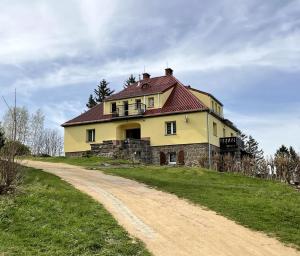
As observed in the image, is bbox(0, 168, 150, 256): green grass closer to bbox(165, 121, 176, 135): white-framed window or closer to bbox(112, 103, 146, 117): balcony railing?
bbox(165, 121, 176, 135): white-framed window

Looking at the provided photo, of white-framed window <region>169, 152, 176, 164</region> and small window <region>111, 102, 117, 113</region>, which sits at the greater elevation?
small window <region>111, 102, 117, 113</region>

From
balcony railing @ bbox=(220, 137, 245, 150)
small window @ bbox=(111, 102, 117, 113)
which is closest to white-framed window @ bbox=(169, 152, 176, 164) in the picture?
balcony railing @ bbox=(220, 137, 245, 150)

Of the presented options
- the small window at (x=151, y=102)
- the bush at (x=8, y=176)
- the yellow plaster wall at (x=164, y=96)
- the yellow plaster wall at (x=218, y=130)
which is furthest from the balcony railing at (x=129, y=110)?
the bush at (x=8, y=176)

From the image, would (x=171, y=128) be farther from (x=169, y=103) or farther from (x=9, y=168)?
(x=9, y=168)

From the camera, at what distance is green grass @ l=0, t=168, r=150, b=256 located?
933cm

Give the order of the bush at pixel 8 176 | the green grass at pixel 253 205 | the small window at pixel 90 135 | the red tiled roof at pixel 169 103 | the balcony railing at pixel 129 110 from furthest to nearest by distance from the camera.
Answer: the small window at pixel 90 135 → the balcony railing at pixel 129 110 → the red tiled roof at pixel 169 103 → the bush at pixel 8 176 → the green grass at pixel 253 205

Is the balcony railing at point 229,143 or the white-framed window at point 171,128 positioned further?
the balcony railing at point 229,143

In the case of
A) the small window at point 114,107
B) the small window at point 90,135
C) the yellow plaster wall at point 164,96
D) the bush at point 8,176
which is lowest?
the bush at point 8,176

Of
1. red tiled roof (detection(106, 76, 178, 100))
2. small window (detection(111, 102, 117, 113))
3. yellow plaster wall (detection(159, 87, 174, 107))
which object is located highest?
red tiled roof (detection(106, 76, 178, 100))

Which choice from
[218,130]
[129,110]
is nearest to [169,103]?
[129,110]

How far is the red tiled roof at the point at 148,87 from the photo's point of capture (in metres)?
44.1

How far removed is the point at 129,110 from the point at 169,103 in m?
3.86

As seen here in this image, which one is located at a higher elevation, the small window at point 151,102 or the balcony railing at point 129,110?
the small window at point 151,102

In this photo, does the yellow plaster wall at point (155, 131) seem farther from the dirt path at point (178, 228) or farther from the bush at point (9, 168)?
the bush at point (9, 168)
